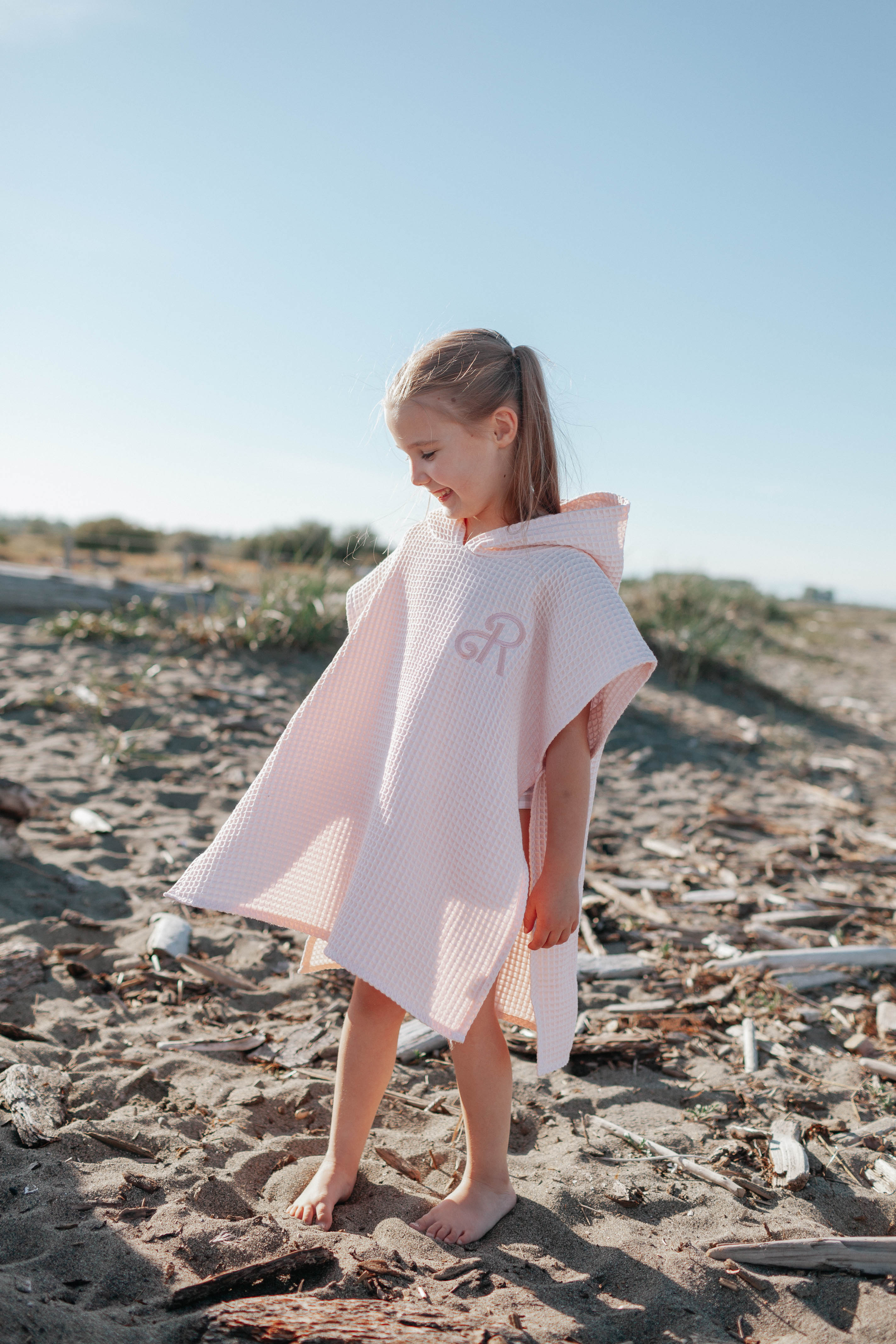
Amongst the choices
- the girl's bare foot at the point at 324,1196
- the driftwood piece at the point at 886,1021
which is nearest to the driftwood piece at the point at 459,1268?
the girl's bare foot at the point at 324,1196

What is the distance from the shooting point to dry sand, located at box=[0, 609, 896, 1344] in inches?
67.6

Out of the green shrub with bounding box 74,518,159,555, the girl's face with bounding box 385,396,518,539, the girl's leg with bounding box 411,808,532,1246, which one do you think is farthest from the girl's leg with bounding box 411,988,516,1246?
the green shrub with bounding box 74,518,159,555

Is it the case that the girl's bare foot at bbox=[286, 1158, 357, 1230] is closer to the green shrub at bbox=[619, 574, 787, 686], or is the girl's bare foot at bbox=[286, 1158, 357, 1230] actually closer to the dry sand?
the dry sand

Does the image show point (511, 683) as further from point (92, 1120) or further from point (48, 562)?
point (48, 562)

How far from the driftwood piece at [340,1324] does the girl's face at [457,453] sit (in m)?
1.58

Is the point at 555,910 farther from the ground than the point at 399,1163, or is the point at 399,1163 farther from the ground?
the point at 555,910

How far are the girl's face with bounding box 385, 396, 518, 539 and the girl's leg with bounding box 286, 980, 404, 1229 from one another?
3.80 ft

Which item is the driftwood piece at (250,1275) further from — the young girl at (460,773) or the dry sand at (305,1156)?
the young girl at (460,773)

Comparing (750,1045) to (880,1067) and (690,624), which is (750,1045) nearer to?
(880,1067)

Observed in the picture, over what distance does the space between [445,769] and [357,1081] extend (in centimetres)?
78

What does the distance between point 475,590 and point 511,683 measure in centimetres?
23

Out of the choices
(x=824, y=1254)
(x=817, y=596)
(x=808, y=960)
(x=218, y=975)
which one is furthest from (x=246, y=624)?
(x=817, y=596)

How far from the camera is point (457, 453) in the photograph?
6.43 feet

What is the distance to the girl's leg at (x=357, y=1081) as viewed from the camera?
2029 mm
